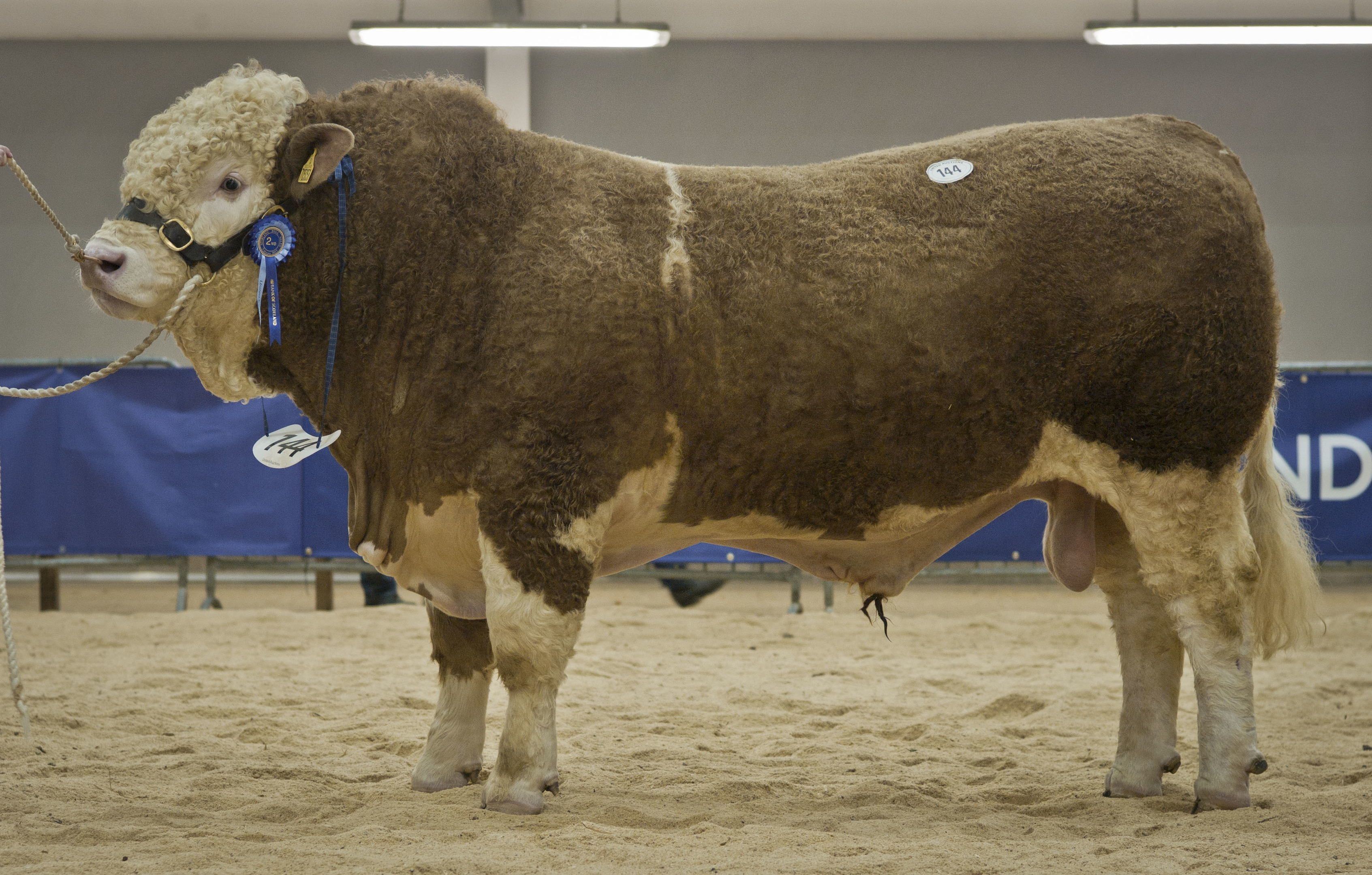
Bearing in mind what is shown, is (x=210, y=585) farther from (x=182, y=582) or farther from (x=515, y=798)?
(x=515, y=798)

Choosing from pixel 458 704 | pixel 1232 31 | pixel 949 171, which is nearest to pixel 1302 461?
pixel 1232 31

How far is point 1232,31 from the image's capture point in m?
A: 10.4

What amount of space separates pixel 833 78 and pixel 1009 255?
1032 centimetres

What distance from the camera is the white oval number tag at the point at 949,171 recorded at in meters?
3.43

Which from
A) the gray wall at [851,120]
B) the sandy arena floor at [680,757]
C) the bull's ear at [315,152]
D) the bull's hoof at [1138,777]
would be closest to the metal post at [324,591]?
the sandy arena floor at [680,757]

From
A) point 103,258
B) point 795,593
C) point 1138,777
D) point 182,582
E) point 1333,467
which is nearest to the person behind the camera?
point 103,258

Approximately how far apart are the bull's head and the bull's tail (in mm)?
2935

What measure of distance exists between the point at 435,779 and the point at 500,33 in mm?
8405

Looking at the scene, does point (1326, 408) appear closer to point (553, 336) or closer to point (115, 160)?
point (553, 336)

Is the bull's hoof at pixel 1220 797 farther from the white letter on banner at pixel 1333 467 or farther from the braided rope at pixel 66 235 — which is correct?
the white letter on banner at pixel 1333 467

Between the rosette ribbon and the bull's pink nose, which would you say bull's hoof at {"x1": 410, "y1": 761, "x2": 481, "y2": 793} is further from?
the bull's pink nose

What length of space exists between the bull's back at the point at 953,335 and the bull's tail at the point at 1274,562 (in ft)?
1.19

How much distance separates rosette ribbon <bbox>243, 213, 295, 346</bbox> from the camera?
323 centimetres

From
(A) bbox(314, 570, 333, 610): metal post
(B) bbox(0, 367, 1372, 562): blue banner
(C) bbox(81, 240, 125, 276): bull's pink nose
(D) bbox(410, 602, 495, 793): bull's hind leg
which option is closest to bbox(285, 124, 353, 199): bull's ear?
(C) bbox(81, 240, 125, 276): bull's pink nose
